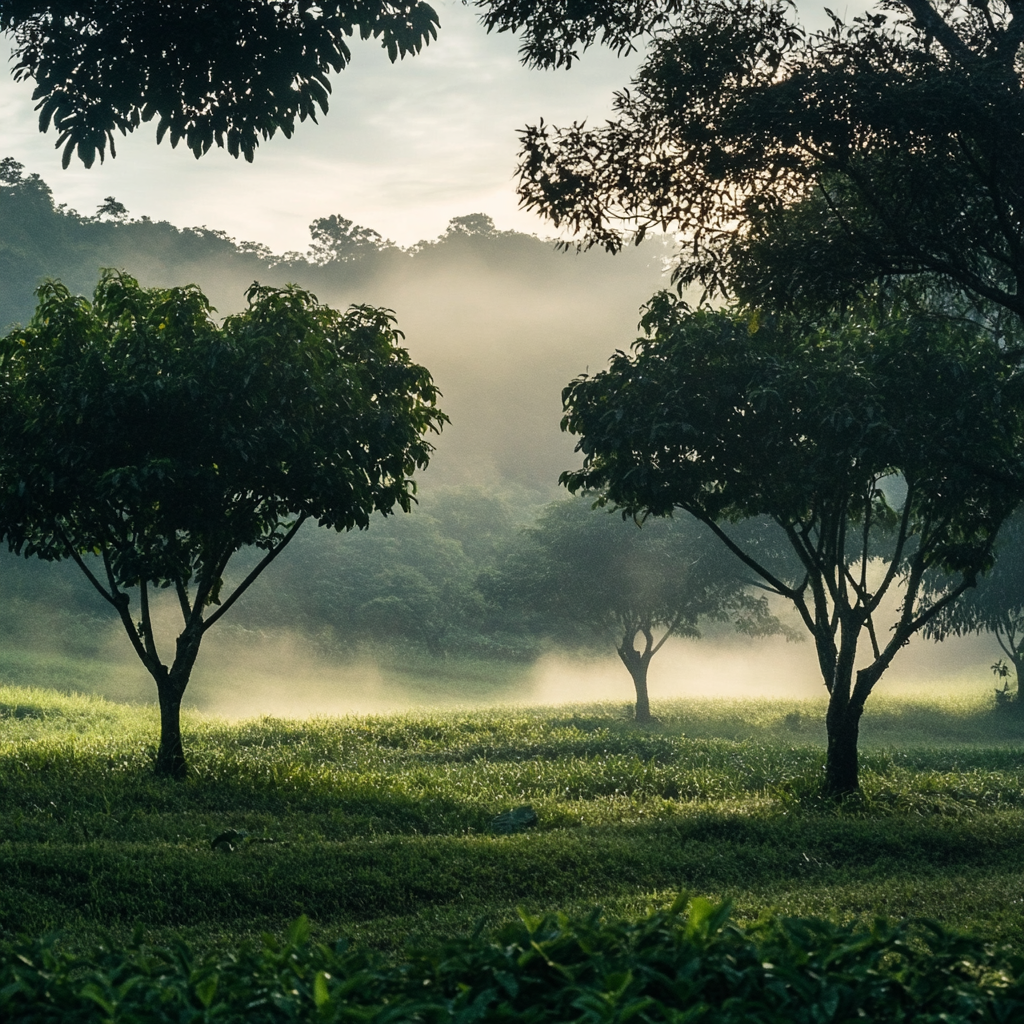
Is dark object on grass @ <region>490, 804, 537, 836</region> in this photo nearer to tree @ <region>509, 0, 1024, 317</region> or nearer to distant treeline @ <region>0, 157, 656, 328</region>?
tree @ <region>509, 0, 1024, 317</region>

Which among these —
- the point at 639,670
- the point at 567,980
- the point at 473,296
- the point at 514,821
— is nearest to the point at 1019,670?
the point at 639,670

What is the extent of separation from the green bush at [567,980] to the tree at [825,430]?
29.3 feet

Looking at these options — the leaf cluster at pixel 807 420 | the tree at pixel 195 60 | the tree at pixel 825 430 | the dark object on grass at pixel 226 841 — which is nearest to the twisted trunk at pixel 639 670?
the tree at pixel 825 430

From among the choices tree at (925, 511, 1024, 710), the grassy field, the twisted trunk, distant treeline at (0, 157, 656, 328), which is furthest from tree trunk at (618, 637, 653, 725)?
distant treeline at (0, 157, 656, 328)

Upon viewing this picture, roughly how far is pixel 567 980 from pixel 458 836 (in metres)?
7.11

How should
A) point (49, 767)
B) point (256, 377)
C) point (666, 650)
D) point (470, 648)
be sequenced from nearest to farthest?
point (256, 377) < point (49, 767) < point (470, 648) < point (666, 650)

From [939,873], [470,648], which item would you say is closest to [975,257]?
[939,873]

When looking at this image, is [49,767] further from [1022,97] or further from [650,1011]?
[1022,97]

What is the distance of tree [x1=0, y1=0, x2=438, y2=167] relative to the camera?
893cm

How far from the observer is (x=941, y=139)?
34.4 feet

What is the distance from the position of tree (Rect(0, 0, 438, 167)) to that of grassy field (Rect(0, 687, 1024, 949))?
584 centimetres

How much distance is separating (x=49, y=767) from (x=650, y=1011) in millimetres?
11618

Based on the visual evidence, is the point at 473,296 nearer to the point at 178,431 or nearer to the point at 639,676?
the point at 639,676

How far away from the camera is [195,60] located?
29.9 ft
